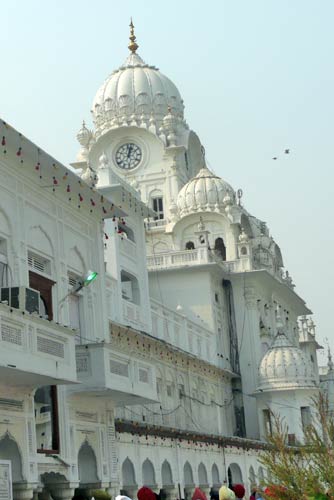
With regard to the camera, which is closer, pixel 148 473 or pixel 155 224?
pixel 148 473

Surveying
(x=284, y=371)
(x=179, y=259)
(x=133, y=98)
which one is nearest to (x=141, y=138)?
(x=133, y=98)

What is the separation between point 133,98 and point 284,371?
620 inches

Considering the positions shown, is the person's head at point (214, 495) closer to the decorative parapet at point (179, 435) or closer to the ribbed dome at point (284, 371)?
the decorative parapet at point (179, 435)

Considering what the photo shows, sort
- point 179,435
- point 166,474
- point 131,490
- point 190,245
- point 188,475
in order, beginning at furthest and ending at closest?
point 190,245 → point 188,475 → point 179,435 → point 166,474 → point 131,490

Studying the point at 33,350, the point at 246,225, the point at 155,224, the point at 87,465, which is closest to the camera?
the point at 33,350

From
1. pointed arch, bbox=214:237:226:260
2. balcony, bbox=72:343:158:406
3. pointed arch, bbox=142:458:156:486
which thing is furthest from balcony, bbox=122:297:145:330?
pointed arch, bbox=214:237:226:260

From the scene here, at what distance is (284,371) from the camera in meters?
45.8

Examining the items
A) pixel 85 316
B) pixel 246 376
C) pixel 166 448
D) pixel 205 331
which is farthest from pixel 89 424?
pixel 246 376

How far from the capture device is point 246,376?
157 feet

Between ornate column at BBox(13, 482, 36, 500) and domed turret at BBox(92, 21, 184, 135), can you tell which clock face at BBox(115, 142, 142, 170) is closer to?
domed turret at BBox(92, 21, 184, 135)

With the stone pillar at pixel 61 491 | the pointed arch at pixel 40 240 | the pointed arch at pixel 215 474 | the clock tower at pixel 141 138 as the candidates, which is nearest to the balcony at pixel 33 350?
the pointed arch at pixel 40 240

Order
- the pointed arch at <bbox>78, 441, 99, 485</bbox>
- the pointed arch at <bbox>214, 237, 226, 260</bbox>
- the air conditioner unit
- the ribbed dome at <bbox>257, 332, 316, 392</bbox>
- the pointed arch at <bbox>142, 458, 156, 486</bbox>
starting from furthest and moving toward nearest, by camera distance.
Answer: the pointed arch at <bbox>214, 237, 226, 260</bbox> < the ribbed dome at <bbox>257, 332, 316, 392</bbox> < the pointed arch at <bbox>142, 458, 156, 486</bbox> < the pointed arch at <bbox>78, 441, 99, 485</bbox> < the air conditioner unit

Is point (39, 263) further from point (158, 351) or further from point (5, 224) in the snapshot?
point (158, 351)

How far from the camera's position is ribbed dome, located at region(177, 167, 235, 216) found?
48906 millimetres
